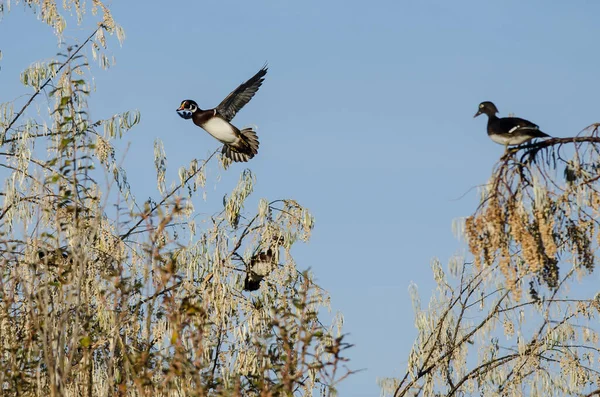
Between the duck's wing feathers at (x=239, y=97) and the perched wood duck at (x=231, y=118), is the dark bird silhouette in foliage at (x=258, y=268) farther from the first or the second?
the duck's wing feathers at (x=239, y=97)

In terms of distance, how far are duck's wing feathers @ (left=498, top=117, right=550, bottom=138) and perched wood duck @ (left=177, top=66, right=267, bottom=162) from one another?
13.3 ft

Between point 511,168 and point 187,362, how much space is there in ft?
5.69

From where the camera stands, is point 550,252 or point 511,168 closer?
point 550,252

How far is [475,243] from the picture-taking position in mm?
3963

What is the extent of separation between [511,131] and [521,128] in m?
0.09

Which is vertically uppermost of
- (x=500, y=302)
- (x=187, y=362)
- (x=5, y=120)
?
(x=5, y=120)

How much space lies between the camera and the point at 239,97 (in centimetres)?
992

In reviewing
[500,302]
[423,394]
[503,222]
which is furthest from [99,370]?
[503,222]

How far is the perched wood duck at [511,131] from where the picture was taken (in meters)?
5.25

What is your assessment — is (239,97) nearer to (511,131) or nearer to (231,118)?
(231,118)

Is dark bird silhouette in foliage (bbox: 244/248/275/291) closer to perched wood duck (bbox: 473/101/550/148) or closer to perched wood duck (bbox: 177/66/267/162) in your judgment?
perched wood duck (bbox: 473/101/550/148)

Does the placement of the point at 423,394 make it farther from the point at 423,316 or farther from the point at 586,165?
the point at 586,165

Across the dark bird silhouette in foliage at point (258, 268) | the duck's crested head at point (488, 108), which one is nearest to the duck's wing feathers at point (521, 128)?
the duck's crested head at point (488, 108)

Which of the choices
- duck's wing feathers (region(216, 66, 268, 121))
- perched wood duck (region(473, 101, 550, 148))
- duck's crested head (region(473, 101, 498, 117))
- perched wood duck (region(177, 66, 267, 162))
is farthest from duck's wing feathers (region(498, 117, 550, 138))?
duck's wing feathers (region(216, 66, 268, 121))
